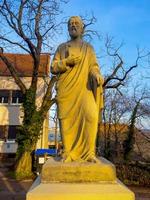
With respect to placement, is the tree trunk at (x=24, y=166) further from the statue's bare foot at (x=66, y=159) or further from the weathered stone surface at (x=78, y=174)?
the weathered stone surface at (x=78, y=174)

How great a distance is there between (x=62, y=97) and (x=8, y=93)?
2926 centimetres

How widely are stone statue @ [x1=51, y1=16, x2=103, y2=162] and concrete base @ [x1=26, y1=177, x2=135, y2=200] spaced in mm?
483

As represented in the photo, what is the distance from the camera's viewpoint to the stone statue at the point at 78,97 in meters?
5.18

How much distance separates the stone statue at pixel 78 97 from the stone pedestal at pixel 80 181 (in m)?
0.26

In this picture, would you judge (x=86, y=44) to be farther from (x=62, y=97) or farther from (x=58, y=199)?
(x=58, y=199)

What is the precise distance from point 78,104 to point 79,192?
1.38 m

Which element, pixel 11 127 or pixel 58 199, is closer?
pixel 58 199

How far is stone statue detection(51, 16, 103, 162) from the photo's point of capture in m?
5.18

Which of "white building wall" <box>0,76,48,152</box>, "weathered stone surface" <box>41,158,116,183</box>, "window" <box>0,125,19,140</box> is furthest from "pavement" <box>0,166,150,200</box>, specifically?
"white building wall" <box>0,76,48,152</box>

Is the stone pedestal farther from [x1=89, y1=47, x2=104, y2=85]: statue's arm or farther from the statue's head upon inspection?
the statue's head

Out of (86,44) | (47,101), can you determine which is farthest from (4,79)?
(86,44)

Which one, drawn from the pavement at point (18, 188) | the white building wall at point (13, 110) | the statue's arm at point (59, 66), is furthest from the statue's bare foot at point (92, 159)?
the white building wall at point (13, 110)

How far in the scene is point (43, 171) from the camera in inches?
190

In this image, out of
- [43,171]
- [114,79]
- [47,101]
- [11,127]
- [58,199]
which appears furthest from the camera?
[11,127]
